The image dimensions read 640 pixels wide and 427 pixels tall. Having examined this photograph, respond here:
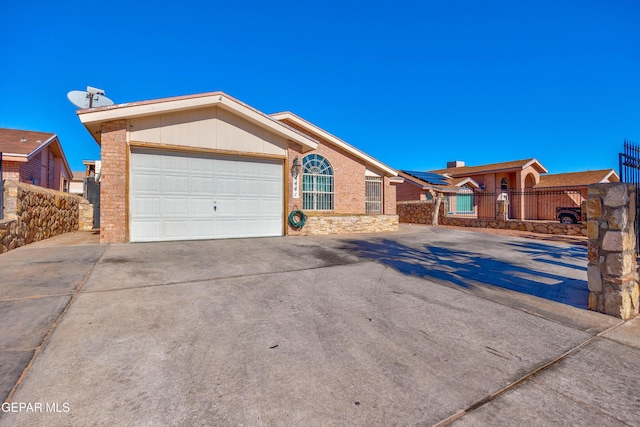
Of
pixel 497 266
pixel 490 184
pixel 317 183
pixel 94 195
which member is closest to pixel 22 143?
pixel 94 195

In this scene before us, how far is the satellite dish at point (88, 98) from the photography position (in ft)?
31.7

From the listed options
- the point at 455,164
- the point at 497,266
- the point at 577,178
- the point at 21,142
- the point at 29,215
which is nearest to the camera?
the point at 497,266

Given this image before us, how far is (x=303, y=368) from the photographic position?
2.22 metres

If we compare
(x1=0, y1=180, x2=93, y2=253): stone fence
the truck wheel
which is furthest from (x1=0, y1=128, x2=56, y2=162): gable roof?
the truck wheel

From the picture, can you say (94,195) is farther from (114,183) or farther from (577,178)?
(577,178)

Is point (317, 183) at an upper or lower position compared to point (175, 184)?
upper

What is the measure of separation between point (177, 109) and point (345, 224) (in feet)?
23.7

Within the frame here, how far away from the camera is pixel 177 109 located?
8.69 metres

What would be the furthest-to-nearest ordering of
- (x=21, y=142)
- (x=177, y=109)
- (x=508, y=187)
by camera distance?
(x=508, y=187) < (x=21, y=142) < (x=177, y=109)

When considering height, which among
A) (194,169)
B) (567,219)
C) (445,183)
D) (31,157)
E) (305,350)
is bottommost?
(305,350)

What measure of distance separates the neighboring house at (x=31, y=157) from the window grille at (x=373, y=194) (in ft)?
56.0

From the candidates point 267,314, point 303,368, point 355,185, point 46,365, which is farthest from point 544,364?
point 355,185

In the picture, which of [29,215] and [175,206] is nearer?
[29,215]

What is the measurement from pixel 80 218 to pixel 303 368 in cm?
1651
